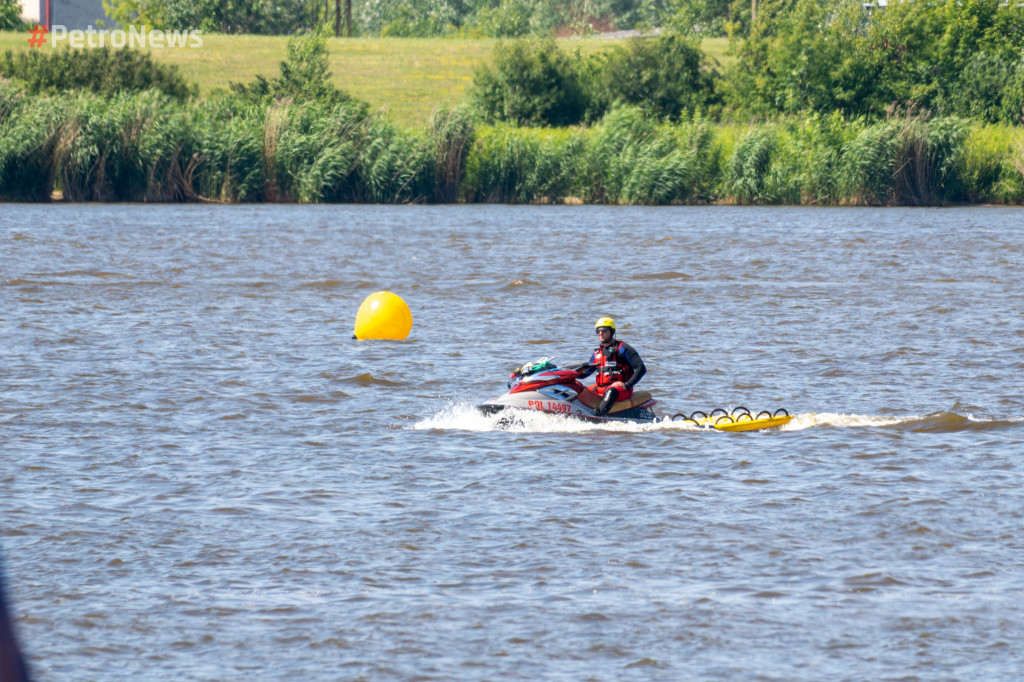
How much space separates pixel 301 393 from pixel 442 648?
8256 millimetres

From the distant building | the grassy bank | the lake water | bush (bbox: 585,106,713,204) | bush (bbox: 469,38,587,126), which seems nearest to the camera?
the lake water

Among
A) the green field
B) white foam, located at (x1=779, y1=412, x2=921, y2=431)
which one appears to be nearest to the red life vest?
white foam, located at (x1=779, y1=412, x2=921, y2=431)

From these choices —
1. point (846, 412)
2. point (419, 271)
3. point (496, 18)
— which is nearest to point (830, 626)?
point (846, 412)

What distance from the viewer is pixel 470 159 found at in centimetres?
4966

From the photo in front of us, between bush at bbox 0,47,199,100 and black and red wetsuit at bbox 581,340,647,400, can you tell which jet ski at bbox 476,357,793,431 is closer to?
black and red wetsuit at bbox 581,340,647,400

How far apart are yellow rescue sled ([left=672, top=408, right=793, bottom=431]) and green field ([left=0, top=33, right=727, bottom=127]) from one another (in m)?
60.3

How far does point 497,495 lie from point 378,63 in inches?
2991

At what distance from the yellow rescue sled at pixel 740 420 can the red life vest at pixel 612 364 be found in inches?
25.7

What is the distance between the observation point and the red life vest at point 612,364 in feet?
44.0

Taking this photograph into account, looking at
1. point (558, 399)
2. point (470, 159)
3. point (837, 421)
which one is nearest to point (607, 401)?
point (558, 399)

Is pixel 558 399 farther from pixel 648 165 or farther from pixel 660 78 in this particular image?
pixel 660 78

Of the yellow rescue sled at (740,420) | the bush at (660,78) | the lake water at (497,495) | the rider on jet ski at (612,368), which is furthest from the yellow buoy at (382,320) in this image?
the bush at (660,78)

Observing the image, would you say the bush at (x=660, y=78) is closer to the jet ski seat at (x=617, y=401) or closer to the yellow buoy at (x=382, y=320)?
the yellow buoy at (x=382, y=320)

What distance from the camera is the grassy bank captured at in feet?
151
